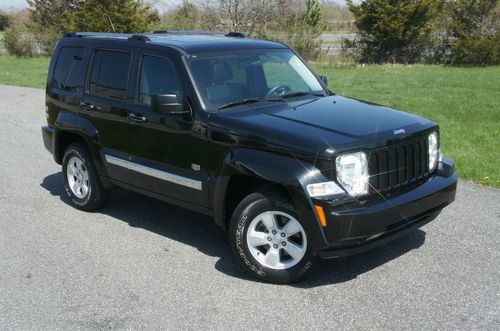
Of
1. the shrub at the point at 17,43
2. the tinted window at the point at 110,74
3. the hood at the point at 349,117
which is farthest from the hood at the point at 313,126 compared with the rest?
the shrub at the point at 17,43

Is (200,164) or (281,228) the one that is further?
(200,164)

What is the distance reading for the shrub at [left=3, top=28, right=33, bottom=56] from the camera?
105 ft

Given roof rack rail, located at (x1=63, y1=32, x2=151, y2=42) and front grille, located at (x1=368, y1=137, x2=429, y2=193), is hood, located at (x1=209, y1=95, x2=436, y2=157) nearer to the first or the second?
front grille, located at (x1=368, y1=137, x2=429, y2=193)

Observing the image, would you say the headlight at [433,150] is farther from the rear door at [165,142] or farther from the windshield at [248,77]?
the rear door at [165,142]

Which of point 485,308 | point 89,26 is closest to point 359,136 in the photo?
point 485,308

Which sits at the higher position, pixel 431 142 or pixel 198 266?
pixel 431 142

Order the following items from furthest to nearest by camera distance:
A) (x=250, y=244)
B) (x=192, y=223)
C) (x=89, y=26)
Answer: (x=89, y=26), (x=192, y=223), (x=250, y=244)

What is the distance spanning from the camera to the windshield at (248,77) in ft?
17.0

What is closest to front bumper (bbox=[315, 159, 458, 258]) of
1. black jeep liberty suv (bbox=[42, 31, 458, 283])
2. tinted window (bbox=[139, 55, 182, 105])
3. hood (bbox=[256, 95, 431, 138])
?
black jeep liberty suv (bbox=[42, 31, 458, 283])

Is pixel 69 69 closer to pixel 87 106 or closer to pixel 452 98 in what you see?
pixel 87 106

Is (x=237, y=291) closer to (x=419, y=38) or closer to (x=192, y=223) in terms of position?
(x=192, y=223)

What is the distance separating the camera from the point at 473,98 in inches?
563

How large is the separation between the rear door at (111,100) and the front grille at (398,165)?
2.53 meters

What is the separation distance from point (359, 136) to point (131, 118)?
239 centimetres
